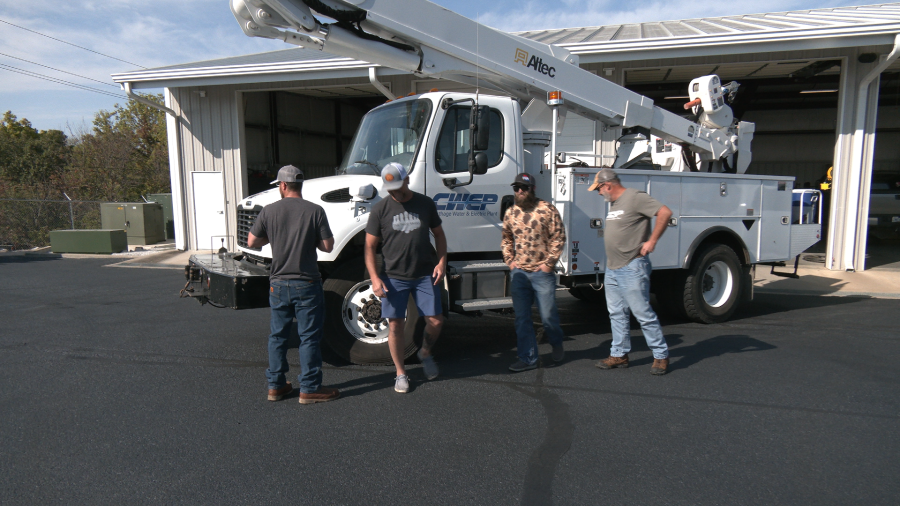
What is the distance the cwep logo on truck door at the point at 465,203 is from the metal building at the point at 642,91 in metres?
2.74

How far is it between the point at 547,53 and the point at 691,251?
2878mm

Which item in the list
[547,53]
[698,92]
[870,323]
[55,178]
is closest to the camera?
[547,53]

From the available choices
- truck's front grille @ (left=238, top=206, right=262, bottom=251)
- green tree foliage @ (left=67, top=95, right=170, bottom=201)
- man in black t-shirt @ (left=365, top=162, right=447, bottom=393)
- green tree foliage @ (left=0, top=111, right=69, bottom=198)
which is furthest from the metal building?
green tree foliage @ (left=0, top=111, right=69, bottom=198)

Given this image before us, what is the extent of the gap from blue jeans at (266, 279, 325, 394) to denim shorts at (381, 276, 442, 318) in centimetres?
54

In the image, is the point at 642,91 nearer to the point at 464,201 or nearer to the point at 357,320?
the point at 464,201

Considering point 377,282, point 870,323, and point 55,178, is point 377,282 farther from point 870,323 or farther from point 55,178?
point 55,178

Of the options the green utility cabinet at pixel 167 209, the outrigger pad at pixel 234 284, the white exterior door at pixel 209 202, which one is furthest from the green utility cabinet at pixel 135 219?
the outrigger pad at pixel 234 284

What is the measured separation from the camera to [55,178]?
2872 centimetres

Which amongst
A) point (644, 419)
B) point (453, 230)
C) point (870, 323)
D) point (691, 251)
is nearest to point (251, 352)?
point (453, 230)

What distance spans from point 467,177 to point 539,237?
101cm

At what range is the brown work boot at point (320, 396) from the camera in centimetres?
430

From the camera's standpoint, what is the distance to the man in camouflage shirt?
4.93 meters

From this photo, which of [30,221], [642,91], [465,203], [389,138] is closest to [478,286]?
[465,203]

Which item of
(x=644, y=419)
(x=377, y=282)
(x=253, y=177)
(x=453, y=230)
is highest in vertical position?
(x=253, y=177)
